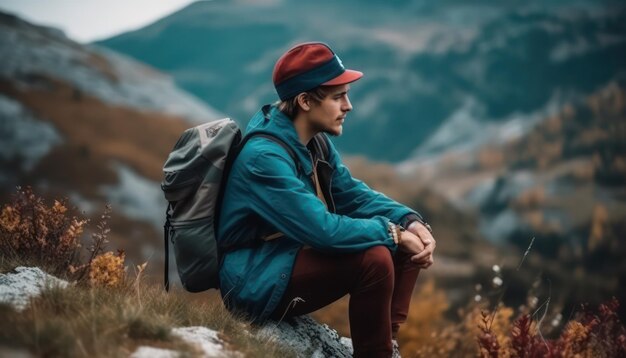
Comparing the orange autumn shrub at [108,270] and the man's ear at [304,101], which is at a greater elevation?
the man's ear at [304,101]

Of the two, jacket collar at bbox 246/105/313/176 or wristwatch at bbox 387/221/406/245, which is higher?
jacket collar at bbox 246/105/313/176

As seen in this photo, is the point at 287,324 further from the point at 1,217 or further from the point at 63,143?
the point at 63,143

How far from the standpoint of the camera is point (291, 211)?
341cm

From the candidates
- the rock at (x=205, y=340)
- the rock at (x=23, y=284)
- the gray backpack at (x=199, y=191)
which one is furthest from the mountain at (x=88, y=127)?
the rock at (x=205, y=340)

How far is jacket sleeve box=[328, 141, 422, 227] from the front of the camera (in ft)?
14.0

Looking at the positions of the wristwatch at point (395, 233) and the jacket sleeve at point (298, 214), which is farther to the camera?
the wristwatch at point (395, 233)

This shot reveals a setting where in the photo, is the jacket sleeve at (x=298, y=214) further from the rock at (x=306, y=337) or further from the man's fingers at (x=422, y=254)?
the rock at (x=306, y=337)

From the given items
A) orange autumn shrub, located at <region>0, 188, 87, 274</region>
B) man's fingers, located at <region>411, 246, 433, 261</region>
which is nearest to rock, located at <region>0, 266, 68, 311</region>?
orange autumn shrub, located at <region>0, 188, 87, 274</region>

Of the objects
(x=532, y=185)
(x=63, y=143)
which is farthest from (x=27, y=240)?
(x=532, y=185)

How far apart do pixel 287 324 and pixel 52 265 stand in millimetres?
1860

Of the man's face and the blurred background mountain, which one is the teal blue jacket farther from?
the blurred background mountain

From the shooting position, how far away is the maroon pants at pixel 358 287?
3.42m

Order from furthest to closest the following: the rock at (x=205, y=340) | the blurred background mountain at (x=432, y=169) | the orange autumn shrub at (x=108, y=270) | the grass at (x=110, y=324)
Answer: the blurred background mountain at (x=432, y=169), the orange autumn shrub at (x=108, y=270), the rock at (x=205, y=340), the grass at (x=110, y=324)

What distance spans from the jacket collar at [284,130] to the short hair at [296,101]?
0.06m
